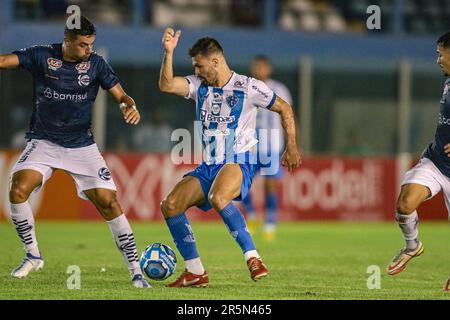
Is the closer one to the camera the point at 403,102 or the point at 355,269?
the point at 355,269

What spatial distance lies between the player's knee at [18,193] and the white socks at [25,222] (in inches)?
2.3

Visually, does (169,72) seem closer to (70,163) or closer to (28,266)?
(70,163)

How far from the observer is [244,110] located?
9414 mm

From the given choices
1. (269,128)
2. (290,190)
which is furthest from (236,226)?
(290,190)

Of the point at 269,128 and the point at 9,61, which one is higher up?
the point at 9,61

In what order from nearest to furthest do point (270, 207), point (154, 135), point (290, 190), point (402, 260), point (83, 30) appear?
point (83, 30)
point (402, 260)
point (270, 207)
point (290, 190)
point (154, 135)

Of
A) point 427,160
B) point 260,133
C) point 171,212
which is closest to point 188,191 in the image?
point 171,212

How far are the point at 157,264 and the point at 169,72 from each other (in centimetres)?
159

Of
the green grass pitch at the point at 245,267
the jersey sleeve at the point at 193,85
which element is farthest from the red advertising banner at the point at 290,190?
the jersey sleeve at the point at 193,85

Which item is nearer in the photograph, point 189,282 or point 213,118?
point 189,282

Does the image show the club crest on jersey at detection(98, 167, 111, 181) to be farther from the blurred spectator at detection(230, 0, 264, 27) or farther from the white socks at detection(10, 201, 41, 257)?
the blurred spectator at detection(230, 0, 264, 27)

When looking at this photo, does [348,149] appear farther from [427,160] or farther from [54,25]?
[427,160]

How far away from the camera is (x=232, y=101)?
934 centimetres
